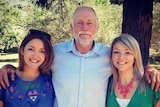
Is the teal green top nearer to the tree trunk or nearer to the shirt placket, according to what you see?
the shirt placket

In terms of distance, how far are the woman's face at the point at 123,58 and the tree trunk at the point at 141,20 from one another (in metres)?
2.67

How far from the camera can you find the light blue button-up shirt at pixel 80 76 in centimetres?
366

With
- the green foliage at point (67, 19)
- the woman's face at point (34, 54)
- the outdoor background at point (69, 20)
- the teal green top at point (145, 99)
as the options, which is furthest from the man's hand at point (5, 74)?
the green foliage at point (67, 19)

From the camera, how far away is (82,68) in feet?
12.2

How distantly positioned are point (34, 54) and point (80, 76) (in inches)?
20.1

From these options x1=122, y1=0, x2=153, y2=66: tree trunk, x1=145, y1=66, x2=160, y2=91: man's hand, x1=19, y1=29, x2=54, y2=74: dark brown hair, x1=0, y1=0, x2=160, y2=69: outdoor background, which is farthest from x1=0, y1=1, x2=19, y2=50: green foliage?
x1=145, y1=66, x2=160, y2=91: man's hand

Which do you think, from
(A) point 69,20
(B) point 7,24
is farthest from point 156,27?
(B) point 7,24

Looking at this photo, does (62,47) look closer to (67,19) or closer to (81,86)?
(81,86)

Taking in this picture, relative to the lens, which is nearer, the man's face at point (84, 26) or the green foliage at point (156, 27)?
the man's face at point (84, 26)

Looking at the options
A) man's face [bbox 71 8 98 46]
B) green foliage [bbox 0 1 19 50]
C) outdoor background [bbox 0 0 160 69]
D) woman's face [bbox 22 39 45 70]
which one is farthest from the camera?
green foliage [bbox 0 1 19 50]

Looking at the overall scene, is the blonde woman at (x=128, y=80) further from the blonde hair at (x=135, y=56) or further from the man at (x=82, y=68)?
the man at (x=82, y=68)

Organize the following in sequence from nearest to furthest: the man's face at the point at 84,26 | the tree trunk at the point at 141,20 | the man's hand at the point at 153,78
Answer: the man's hand at the point at 153,78 < the man's face at the point at 84,26 < the tree trunk at the point at 141,20

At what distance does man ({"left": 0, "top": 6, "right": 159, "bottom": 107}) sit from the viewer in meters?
3.66

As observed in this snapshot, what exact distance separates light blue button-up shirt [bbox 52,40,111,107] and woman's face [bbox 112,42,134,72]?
272mm
